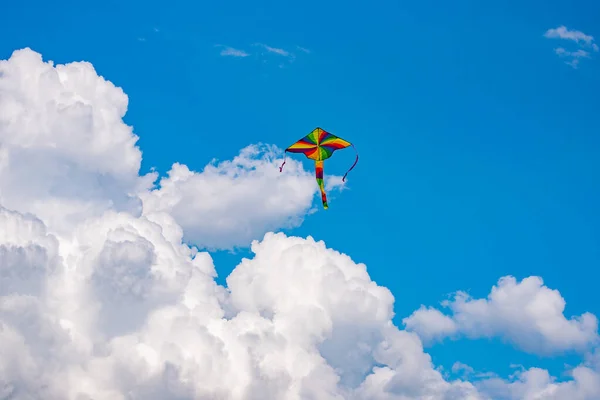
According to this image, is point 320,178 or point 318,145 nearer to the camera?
point 320,178

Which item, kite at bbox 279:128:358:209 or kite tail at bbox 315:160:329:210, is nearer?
kite tail at bbox 315:160:329:210

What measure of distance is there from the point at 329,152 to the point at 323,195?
55.1 ft

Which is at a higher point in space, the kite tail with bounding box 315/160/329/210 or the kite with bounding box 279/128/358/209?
the kite with bounding box 279/128/358/209

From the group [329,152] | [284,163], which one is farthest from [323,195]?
[329,152]

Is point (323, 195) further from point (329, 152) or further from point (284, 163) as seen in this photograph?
point (329, 152)

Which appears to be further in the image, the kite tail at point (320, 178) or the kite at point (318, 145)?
the kite at point (318, 145)

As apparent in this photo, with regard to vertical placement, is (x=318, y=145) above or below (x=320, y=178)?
above

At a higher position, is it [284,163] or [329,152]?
[329,152]

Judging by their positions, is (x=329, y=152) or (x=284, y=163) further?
(x=329, y=152)

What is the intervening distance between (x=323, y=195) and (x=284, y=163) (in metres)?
7.10

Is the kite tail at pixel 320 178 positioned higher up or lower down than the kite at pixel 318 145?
lower down

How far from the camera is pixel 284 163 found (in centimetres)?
9306

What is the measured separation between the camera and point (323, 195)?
91812mm

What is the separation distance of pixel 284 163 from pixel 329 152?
51.7 feet
